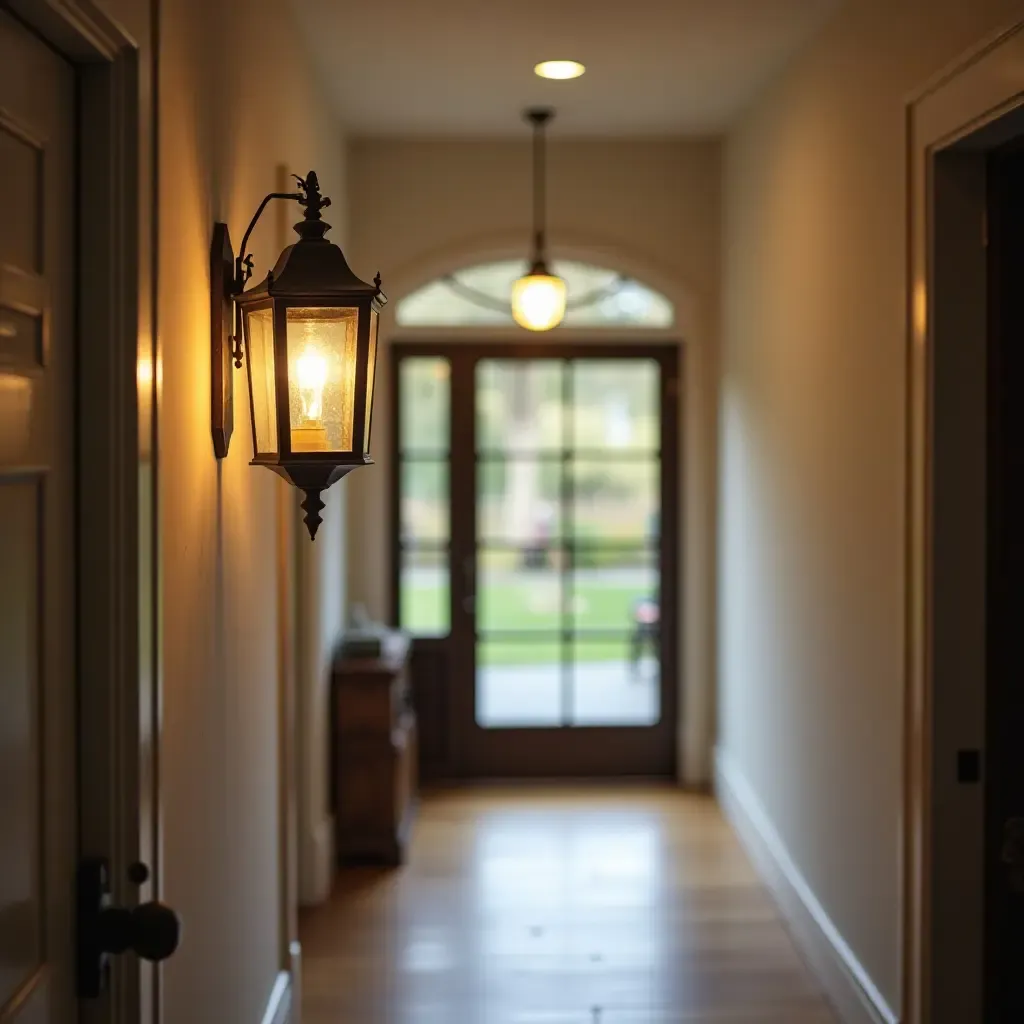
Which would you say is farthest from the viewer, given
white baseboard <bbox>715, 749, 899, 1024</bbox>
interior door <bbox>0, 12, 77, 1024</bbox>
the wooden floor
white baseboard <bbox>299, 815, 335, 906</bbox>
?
white baseboard <bbox>299, 815, 335, 906</bbox>

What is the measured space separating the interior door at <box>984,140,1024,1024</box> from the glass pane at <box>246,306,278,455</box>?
1.68 metres

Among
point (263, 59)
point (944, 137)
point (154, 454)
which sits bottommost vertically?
point (154, 454)

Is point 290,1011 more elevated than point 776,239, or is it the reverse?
point 776,239

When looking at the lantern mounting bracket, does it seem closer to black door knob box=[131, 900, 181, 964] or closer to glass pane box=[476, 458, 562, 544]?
black door knob box=[131, 900, 181, 964]

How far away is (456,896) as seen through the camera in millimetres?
4715

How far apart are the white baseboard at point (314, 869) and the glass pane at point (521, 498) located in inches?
73.7

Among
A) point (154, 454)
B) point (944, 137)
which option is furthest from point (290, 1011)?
point (944, 137)

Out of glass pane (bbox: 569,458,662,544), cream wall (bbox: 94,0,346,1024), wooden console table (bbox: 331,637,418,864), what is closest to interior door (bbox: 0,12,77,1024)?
cream wall (bbox: 94,0,346,1024)

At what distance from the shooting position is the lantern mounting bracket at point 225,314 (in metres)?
2.49

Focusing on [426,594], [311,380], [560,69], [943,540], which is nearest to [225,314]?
[311,380]

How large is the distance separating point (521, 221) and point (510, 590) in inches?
67.8

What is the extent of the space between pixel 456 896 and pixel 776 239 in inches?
106

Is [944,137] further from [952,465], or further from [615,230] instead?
[615,230]

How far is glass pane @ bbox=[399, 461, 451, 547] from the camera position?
A: 242 inches
